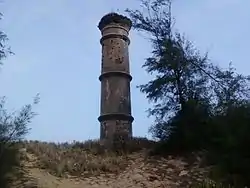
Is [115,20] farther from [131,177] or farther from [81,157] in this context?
[131,177]

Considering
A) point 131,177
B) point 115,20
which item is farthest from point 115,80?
point 131,177

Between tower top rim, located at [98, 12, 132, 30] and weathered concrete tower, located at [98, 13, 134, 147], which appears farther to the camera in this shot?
tower top rim, located at [98, 12, 132, 30]

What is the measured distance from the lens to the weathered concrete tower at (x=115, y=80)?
1694 cm

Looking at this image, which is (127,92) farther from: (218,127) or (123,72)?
(218,127)

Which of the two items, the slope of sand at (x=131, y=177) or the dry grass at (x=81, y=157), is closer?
the slope of sand at (x=131, y=177)

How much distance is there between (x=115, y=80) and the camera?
57.9 feet

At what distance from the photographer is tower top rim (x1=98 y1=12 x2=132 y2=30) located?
61.1 ft

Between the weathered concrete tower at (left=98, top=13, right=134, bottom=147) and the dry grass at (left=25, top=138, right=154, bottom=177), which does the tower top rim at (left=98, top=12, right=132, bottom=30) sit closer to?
the weathered concrete tower at (left=98, top=13, right=134, bottom=147)

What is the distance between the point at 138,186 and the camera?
12.3 meters

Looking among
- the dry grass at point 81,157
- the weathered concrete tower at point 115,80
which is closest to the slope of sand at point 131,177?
the dry grass at point 81,157

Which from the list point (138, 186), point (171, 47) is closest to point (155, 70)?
point (171, 47)

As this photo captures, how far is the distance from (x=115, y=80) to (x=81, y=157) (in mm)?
3977

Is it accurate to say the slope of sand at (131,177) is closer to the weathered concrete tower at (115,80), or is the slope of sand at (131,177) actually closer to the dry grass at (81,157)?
the dry grass at (81,157)

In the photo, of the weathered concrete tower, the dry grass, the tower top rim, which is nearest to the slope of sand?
the dry grass
